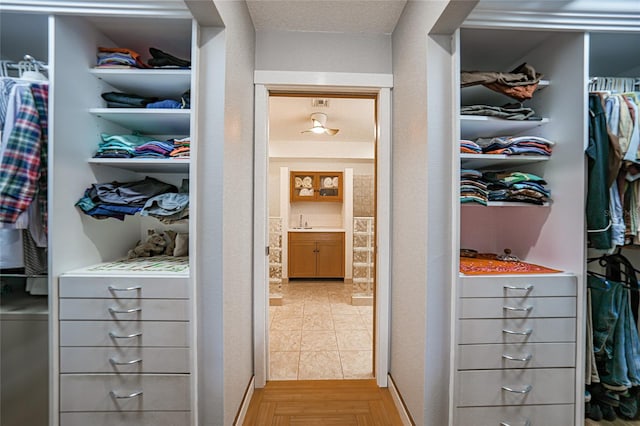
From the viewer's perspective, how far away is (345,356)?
7.80ft

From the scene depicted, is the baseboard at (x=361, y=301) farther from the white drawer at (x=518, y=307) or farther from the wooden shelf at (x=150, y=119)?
the wooden shelf at (x=150, y=119)

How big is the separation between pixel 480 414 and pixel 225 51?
216 centimetres

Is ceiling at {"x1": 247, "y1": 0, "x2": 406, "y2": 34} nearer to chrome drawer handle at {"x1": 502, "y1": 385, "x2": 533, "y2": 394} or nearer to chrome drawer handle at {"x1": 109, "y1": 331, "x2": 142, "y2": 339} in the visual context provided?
chrome drawer handle at {"x1": 109, "y1": 331, "x2": 142, "y2": 339}

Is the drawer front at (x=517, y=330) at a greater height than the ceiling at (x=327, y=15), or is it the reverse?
the ceiling at (x=327, y=15)

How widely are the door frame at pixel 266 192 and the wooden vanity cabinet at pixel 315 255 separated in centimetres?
298

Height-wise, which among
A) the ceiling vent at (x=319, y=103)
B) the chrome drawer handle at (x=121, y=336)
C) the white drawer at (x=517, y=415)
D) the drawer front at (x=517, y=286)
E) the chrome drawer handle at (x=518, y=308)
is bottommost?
the white drawer at (x=517, y=415)

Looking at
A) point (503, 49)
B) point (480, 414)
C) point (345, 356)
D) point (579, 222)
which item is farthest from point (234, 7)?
point (345, 356)

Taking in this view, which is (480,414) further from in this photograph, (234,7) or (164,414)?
(234,7)

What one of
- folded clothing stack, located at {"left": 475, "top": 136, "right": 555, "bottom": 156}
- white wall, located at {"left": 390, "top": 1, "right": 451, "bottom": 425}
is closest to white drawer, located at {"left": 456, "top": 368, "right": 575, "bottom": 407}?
white wall, located at {"left": 390, "top": 1, "right": 451, "bottom": 425}

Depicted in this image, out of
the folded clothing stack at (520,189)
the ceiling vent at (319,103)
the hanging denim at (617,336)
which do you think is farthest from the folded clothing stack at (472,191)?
the ceiling vent at (319,103)

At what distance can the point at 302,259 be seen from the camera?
4969mm

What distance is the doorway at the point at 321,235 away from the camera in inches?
94.3

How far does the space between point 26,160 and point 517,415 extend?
8.27 feet

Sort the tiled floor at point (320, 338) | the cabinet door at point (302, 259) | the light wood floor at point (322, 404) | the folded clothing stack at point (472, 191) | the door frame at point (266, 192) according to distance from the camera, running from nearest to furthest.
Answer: the folded clothing stack at point (472, 191) < the light wood floor at point (322, 404) < the door frame at point (266, 192) < the tiled floor at point (320, 338) < the cabinet door at point (302, 259)
